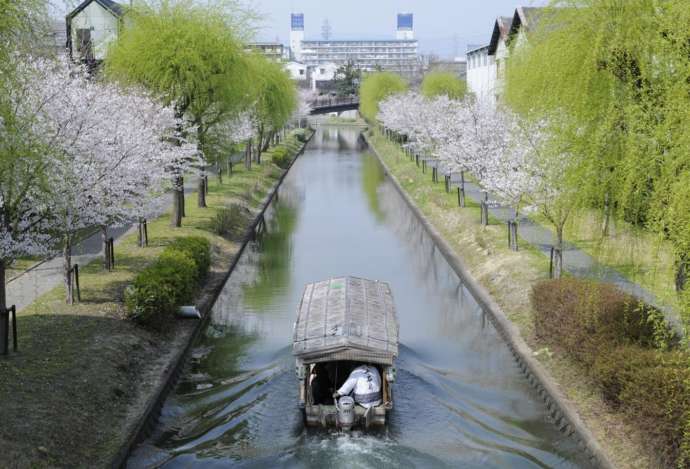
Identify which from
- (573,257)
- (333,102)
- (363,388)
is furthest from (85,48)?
(333,102)

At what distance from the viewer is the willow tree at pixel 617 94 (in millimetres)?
11617

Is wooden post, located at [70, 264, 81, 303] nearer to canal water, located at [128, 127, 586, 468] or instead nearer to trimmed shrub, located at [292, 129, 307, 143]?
canal water, located at [128, 127, 586, 468]

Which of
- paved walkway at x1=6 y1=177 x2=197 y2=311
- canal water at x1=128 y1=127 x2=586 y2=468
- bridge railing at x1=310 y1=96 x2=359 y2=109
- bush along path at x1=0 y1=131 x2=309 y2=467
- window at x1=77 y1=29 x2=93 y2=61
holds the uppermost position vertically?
window at x1=77 y1=29 x2=93 y2=61

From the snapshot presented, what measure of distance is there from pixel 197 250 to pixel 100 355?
8251 millimetres

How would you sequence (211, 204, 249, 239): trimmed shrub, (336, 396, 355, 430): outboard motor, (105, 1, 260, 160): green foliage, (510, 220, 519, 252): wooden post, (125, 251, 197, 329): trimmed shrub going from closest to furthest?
(336, 396, 355, 430): outboard motor < (125, 251, 197, 329): trimmed shrub < (510, 220, 519, 252): wooden post < (105, 1, 260, 160): green foliage < (211, 204, 249, 239): trimmed shrub

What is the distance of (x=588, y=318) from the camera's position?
16.3 m

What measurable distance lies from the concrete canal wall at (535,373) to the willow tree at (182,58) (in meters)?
10.7

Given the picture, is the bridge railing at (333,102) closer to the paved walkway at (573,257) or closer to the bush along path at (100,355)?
the paved walkway at (573,257)

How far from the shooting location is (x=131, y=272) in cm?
2381

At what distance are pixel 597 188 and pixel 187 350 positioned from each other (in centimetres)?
1124

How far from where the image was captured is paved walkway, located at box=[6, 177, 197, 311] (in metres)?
21.2

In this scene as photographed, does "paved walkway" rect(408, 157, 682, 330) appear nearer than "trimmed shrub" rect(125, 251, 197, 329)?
No

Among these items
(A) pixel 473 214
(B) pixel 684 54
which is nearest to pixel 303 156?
(A) pixel 473 214

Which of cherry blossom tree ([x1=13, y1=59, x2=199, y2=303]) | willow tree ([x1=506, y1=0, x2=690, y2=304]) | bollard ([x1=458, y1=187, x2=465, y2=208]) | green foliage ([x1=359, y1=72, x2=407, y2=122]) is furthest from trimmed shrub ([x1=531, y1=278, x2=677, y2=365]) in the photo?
green foliage ([x1=359, y1=72, x2=407, y2=122])
